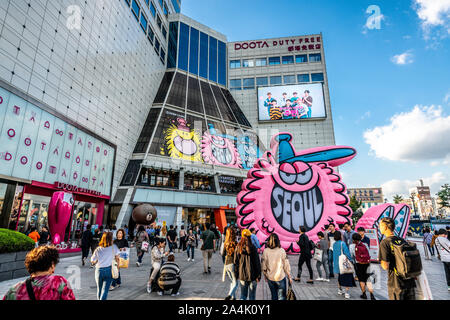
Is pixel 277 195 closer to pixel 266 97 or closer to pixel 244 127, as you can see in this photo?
pixel 244 127

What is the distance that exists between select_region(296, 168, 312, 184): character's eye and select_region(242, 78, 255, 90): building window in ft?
129

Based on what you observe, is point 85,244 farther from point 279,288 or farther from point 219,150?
point 219,150

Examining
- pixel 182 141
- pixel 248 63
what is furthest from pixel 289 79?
pixel 182 141

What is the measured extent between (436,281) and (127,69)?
31635 millimetres

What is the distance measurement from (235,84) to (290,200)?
41384 mm

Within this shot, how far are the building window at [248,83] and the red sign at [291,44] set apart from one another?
7817 millimetres

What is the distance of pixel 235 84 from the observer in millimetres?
50188

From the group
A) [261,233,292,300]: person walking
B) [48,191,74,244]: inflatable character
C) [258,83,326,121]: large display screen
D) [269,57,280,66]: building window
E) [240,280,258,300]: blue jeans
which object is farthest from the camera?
[269,57,280,66]: building window

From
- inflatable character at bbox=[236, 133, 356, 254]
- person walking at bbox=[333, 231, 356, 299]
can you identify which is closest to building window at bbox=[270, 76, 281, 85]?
inflatable character at bbox=[236, 133, 356, 254]

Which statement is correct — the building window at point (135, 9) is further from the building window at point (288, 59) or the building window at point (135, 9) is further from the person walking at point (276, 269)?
the person walking at point (276, 269)

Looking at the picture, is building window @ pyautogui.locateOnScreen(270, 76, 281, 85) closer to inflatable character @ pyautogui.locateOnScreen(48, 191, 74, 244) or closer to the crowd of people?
inflatable character @ pyautogui.locateOnScreen(48, 191, 74, 244)

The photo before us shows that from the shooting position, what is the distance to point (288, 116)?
149ft

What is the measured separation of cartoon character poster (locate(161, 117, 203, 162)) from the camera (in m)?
31.3

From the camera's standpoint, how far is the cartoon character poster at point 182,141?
31.3 metres
